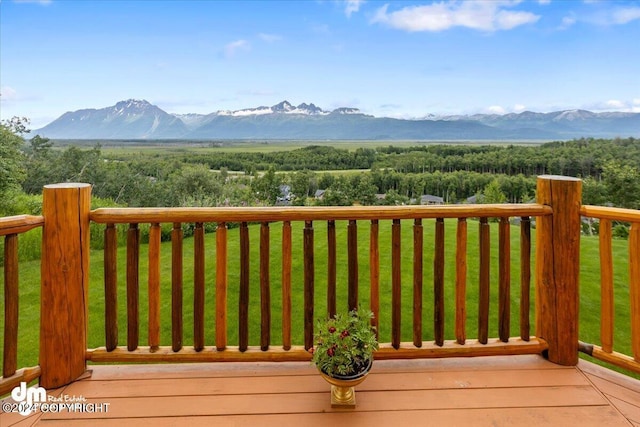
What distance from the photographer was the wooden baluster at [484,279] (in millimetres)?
2006

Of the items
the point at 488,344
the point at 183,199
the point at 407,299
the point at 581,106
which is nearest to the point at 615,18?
the point at 407,299

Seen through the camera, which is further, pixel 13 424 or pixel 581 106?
pixel 581 106

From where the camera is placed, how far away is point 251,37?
14.7 meters

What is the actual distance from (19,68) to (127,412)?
15951mm

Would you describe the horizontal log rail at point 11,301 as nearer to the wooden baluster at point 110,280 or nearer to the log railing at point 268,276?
the log railing at point 268,276

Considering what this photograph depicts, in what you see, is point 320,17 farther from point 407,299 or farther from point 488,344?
point 488,344

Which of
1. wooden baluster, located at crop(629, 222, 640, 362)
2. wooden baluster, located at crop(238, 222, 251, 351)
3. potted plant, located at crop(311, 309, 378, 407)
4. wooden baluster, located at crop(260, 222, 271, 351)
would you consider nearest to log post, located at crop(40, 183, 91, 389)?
wooden baluster, located at crop(238, 222, 251, 351)

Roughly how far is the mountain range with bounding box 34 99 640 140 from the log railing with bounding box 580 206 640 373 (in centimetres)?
999

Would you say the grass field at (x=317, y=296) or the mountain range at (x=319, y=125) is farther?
the mountain range at (x=319, y=125)

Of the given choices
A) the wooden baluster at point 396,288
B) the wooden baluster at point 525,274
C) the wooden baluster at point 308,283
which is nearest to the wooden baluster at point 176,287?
the wooden baluster at point 308,283

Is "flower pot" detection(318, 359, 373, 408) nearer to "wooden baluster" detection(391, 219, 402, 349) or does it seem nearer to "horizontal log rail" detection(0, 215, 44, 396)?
"wooden baluster" detection(391, 219, 402, 349)

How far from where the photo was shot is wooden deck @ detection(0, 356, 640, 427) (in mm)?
1571

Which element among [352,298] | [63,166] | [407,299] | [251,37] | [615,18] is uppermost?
[251,37]

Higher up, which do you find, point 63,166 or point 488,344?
point 63,166
